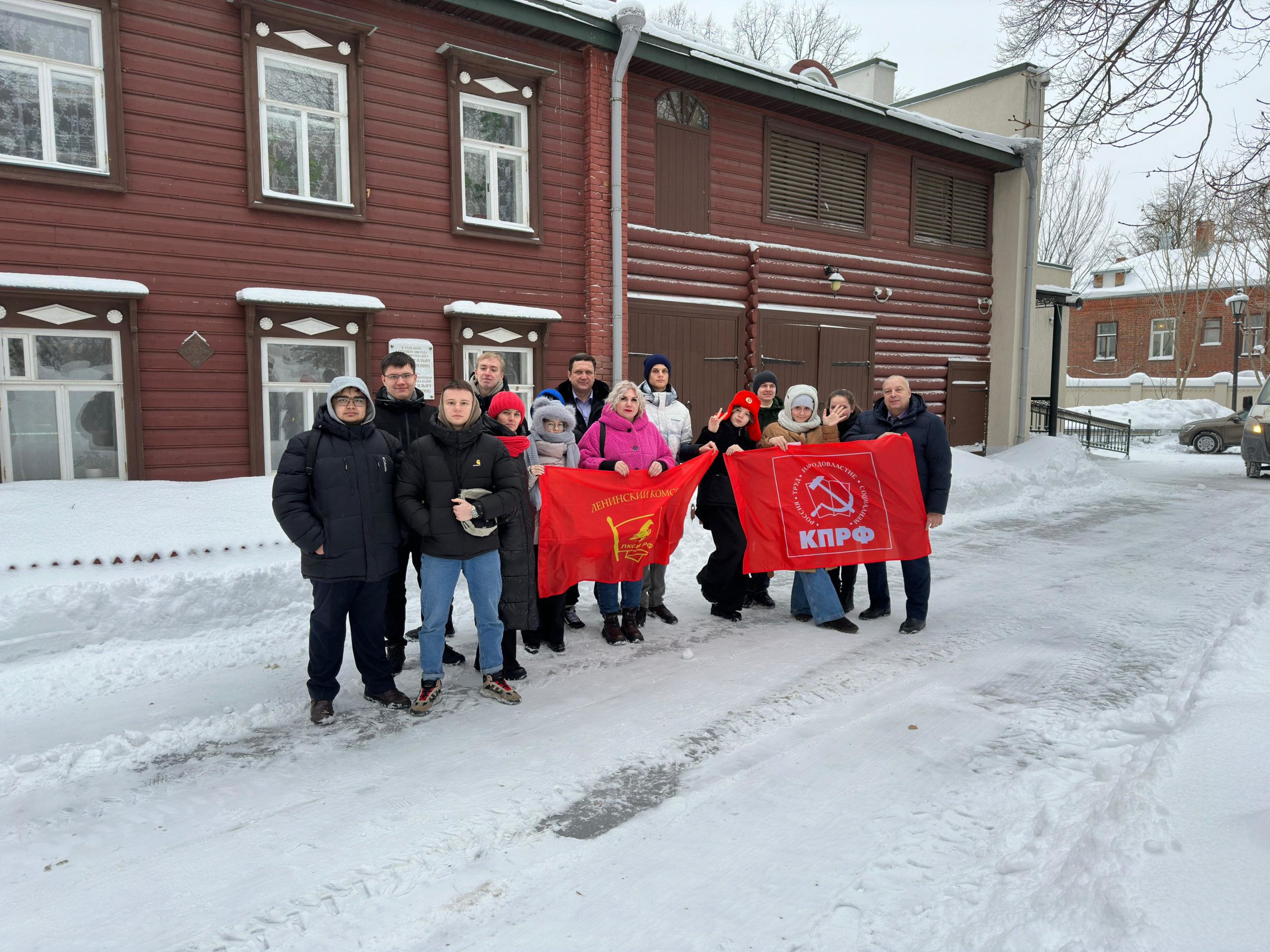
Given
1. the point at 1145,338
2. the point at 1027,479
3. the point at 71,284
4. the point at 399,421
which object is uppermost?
the point at 1145,338

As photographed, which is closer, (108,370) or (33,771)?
(33,771)

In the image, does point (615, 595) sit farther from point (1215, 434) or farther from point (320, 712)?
point (1215, 434)

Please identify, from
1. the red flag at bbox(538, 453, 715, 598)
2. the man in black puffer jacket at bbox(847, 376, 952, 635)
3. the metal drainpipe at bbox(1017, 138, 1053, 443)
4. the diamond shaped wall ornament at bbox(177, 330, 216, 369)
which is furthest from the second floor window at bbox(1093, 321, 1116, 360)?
the diamond shaped wall ornament at bbox(177, 330, 216, 369)

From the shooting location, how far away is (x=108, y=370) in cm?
809

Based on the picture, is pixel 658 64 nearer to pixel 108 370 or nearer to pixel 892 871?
pixel 108 370

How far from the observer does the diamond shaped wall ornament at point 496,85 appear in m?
10.1

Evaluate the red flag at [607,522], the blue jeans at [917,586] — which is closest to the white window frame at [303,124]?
the red flag at [607,522]

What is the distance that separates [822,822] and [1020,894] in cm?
80

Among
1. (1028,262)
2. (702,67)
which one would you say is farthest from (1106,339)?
(702,67)

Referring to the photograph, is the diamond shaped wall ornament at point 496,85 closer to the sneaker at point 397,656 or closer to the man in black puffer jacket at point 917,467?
the man in black puffer jacket at point 917,467

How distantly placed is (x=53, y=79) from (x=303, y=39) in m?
2.44

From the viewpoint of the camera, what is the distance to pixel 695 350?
12.5 meters

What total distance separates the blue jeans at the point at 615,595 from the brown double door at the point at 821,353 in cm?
781

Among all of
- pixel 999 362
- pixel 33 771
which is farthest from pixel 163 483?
pixel 999 362
